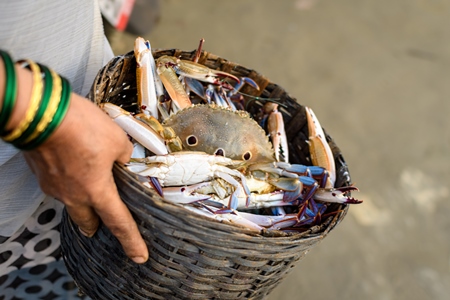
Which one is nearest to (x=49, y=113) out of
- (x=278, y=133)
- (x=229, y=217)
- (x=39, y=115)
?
(x=39, y=115)

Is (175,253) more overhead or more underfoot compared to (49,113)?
more underfoot

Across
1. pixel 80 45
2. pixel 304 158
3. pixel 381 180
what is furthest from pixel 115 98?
pixel 381 180

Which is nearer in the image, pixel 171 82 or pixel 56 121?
pixel 56 121

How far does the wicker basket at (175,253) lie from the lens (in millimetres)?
767

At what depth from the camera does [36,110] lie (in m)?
0.60

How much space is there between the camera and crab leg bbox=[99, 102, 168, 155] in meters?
0.93

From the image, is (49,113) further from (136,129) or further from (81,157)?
(136,129)

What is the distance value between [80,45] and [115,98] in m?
0.18

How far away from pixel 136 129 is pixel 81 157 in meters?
0.30

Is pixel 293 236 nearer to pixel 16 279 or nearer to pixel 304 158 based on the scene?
pixel 304 158

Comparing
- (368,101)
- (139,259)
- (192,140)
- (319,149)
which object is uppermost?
(368,101)

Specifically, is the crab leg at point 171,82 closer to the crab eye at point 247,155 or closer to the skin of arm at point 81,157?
the crab eye at point 247,155

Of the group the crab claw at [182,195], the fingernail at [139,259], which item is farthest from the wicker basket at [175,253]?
the crab claw at [182,195]

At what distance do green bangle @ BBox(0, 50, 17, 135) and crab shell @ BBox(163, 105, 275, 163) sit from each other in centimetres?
51
